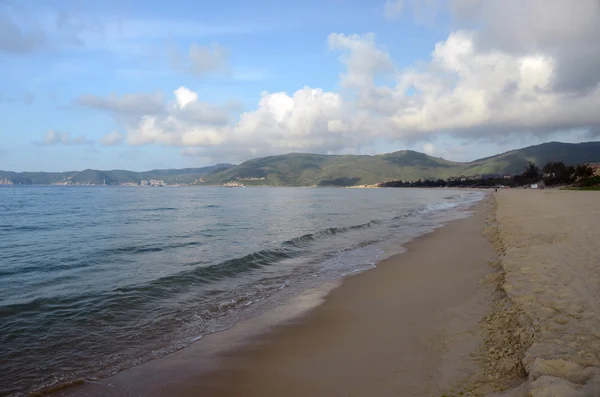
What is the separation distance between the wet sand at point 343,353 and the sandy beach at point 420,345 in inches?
0.9

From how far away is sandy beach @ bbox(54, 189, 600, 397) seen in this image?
4.73 metres

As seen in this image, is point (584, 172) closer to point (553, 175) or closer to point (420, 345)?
point (553, 175)

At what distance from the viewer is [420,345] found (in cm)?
642

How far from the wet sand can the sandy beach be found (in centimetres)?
2

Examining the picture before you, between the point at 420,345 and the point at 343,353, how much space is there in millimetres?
1406

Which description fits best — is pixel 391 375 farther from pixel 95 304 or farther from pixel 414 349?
pixel 95 304

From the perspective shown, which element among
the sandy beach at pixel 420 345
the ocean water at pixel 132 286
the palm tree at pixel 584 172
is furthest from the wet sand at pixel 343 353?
the palm tree at pixel 584 172

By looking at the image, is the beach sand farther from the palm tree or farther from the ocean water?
the palm tree

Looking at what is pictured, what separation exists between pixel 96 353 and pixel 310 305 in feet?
17.1

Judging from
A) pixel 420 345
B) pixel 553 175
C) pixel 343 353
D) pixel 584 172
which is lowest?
pixel 343 353

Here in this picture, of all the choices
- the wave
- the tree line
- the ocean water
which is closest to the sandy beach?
the ocean water

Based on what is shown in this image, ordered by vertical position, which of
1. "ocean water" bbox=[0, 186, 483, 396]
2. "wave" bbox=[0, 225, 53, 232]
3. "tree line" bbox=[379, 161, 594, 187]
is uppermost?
"tree line" bbox=[379, 161, 594, 187]

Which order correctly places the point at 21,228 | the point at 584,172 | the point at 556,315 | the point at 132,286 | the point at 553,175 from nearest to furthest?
the point at 556,315 < the point at 132,286 < the point at 21,228 < the point at 584,172 < the point at 553,175

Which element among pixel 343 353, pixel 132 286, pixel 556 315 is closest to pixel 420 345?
pixel 343 353
